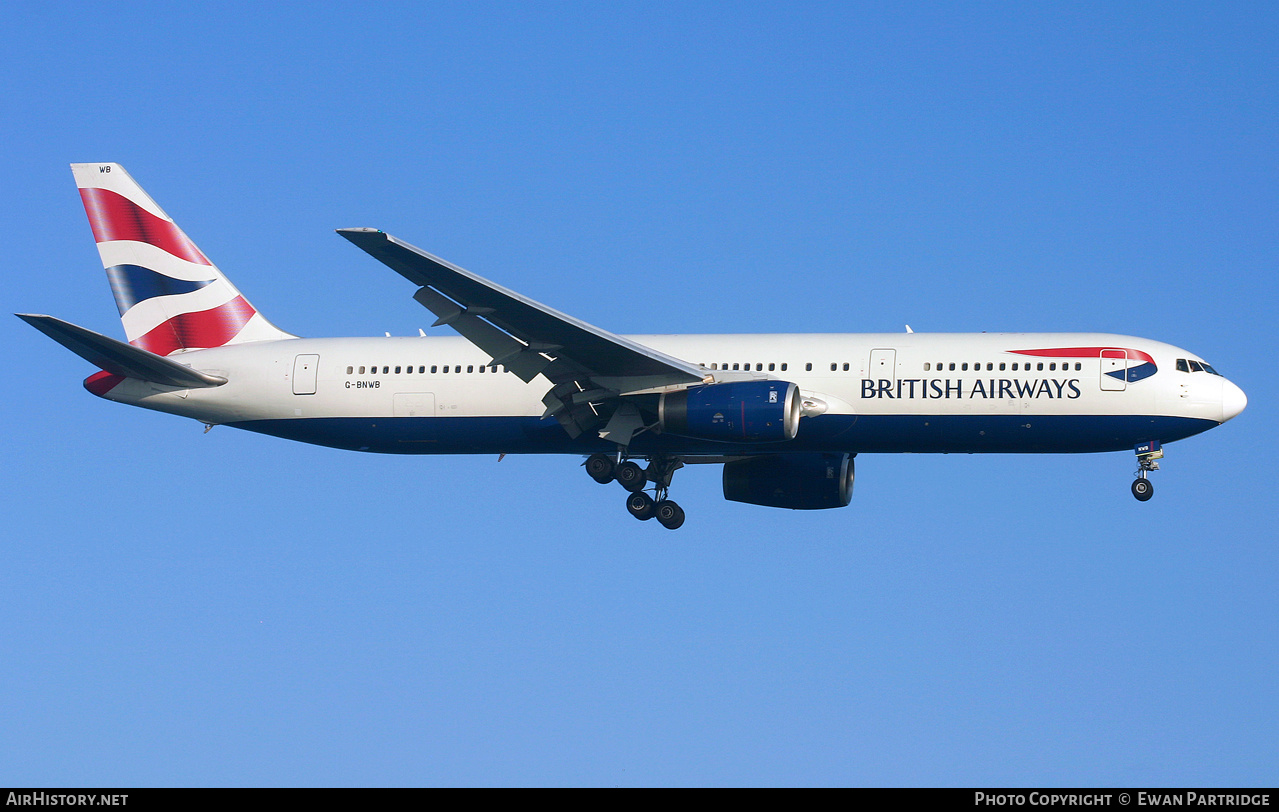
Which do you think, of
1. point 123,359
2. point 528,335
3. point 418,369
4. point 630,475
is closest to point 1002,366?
point 630,475

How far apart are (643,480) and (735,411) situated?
559cm

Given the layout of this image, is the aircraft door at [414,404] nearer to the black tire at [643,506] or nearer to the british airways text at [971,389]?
the black tire at [643,506]

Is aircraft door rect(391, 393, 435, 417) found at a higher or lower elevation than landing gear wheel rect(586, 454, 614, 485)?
higher

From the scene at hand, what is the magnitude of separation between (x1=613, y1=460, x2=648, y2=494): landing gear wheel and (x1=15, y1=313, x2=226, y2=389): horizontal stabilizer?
38.2 feet

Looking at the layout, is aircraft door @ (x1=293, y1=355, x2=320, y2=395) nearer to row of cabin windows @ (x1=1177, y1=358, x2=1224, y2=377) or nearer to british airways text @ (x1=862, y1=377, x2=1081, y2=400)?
british airways text @ (x1=862, y1=377, x2=1081, y2=400)

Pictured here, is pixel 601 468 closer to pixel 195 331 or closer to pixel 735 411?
pixel 735 411

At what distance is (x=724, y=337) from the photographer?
40000mm

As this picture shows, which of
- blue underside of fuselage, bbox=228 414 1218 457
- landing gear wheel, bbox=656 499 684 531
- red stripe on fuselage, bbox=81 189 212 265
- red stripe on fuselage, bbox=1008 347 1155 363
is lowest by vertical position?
landing gear wheel, bbox=656 499 684 531

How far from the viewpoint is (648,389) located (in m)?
37.3

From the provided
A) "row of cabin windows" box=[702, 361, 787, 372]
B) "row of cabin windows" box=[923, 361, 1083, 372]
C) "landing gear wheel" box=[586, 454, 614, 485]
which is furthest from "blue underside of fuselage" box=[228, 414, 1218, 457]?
"row of cabin windows" box=[702, 361, 787, 372]

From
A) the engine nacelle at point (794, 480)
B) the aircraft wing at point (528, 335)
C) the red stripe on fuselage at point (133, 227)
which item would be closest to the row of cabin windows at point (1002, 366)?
the engine nacelle at point (794, 480)

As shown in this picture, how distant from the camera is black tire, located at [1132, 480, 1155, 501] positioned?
3744 cm

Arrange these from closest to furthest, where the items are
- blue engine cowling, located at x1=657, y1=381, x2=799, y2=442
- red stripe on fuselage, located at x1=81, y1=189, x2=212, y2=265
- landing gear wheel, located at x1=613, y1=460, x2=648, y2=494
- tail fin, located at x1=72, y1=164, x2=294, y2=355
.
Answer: blue engine cowling, located at x1=657, y1=381, x2=799, y2=442 → landing gear wheel, located at x1=613, y1=460, x2=648, y2=494 → tail fin, located at x1=72, y1=164, x2=294, y2=355 → red stripe on fuselage, located at x1=81, y1=189, x2=212, y2=265

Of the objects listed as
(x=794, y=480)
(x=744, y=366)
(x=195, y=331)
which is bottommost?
(x=794, y=480)
